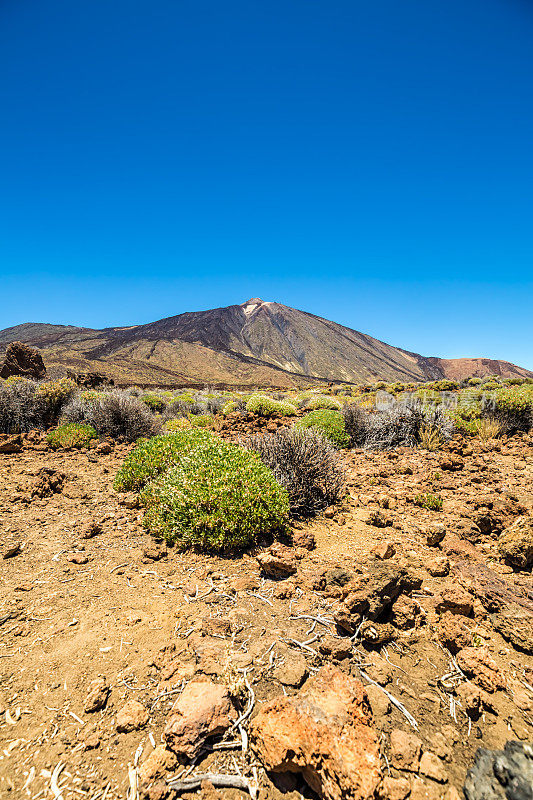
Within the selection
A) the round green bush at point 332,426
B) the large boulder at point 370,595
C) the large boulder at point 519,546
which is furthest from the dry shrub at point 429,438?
the large boulder at point 370,595

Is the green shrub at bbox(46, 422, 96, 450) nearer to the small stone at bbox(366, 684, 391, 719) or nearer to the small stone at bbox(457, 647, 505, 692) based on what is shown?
the small stone at bbox(366, 684, 391, 719)

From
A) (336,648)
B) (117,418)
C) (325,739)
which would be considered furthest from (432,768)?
(117,418)

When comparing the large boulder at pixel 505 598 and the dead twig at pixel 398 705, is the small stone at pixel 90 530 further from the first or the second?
the large boulder at pixel 505 598

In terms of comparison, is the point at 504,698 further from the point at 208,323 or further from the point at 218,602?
the point at 208,323

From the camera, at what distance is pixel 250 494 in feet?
11.4

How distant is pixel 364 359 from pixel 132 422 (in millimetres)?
137432

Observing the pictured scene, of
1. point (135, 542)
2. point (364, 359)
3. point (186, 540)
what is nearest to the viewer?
point (186, 540)

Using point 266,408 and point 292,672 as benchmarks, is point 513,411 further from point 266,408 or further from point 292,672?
point 292,672

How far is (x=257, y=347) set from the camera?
137750 millimetres

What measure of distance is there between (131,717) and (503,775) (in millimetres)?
1584

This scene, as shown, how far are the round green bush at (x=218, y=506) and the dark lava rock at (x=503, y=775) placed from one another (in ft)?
7.41

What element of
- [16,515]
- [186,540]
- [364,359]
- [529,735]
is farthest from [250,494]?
[364,359]

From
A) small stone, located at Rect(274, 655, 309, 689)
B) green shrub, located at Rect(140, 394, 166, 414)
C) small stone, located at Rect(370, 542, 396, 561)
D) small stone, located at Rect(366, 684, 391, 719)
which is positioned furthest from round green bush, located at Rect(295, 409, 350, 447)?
green shrub, located at Rect(140, 394, 166, 414)

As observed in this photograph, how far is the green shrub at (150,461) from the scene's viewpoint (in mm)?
4930
